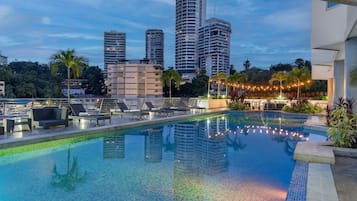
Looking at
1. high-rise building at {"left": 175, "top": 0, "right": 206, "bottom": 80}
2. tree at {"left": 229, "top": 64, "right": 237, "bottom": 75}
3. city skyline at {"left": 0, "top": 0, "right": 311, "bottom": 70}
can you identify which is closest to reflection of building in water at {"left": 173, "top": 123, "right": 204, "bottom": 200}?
city skyline at {"left": 0, "top": 0, "right": 311, "bottom": 70}

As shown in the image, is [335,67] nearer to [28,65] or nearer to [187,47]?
[28,65]

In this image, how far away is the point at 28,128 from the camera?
8711 mm

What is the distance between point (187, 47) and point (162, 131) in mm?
47089

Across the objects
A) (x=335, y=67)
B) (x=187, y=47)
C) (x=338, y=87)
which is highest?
(x=187, y=47)

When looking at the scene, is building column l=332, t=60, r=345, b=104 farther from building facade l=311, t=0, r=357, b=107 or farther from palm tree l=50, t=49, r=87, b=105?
palm tree l=50, t=49, r=87, b=105

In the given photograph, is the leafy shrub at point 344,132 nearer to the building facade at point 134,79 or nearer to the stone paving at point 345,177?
the stone paving at point 345,177

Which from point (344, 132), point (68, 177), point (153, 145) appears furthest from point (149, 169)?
point (344, 132)

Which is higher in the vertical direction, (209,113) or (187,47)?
(187,47)

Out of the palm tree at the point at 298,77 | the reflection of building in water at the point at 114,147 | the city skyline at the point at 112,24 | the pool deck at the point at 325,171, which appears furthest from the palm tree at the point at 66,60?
the palm tree at the point at 298,77

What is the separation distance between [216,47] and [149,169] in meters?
47.4

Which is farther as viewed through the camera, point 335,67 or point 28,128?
point 335,67

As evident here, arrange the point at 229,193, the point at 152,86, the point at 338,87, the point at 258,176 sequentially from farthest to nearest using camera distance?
the point at 152,86 → the point at 338,87 → the point at 258,176 → the point at 229,193

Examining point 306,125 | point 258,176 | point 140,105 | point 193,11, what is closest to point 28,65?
point 140,105

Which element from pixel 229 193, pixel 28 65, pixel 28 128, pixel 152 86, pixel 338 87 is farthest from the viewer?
pixel 152 86
